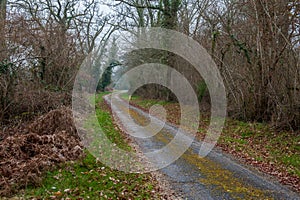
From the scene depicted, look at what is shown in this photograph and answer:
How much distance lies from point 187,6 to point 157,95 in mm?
10663

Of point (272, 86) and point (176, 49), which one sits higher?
point (176, 49)

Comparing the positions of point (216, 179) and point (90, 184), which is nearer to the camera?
point (90, 184)

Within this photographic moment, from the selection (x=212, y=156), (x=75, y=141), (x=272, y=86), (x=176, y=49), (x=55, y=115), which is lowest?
(x=212, y=156)

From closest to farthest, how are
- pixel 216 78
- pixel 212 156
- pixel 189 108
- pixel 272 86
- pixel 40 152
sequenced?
pixel 40 152, pixel 212 156, pixel 272 86, pixel 216 78, pixel 189 108

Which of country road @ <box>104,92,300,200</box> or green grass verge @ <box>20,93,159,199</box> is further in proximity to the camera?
country road @ <box>104,92,300,200</box>

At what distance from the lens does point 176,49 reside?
20125 mm

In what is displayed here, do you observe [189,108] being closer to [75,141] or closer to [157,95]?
[157,95]

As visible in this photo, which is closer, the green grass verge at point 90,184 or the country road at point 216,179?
the green grass verge at point 90,184

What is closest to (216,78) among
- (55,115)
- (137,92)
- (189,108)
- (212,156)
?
(189,108)

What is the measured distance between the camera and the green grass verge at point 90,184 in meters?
4.75

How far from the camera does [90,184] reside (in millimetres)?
5230

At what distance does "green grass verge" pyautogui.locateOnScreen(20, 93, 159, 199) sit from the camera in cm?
475

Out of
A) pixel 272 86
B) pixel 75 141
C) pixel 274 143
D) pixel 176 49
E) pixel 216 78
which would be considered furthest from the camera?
pixel 176 49

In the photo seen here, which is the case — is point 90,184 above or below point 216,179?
above
